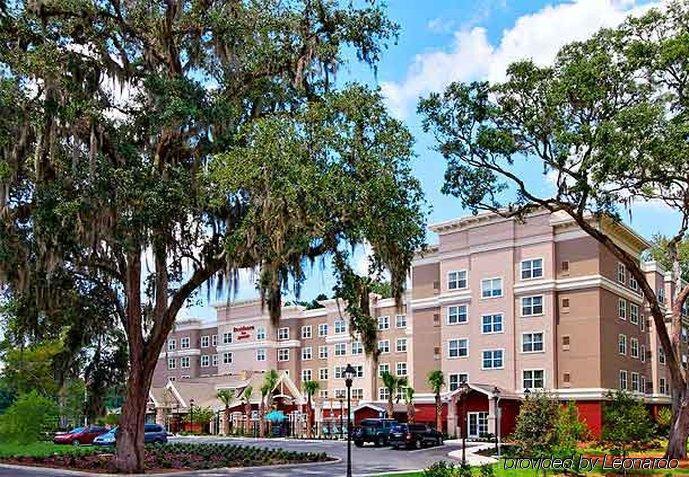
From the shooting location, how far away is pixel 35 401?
2967 centimetres

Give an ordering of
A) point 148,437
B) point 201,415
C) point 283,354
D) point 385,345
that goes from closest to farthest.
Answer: point 148,437 → point 385,345 → point 201,415 → point 283,354

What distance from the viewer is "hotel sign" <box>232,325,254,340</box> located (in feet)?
263

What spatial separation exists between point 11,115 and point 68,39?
3372 millimetres

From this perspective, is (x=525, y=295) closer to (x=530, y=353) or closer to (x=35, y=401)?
(x=530, y=353)

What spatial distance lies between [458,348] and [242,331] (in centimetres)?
3145

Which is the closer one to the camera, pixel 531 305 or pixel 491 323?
pixel 531 305

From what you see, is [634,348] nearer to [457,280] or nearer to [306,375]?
[457,280]

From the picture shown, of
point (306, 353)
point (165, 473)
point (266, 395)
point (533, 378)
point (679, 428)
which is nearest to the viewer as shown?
point (165, 473)

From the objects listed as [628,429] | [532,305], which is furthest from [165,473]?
[532,305]

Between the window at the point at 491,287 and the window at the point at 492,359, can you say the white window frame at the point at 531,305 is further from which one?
the window at the point at 492,359

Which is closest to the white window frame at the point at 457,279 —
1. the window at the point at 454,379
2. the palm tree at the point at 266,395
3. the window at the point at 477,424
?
the window at the point at 454,379

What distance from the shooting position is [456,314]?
55438 mm

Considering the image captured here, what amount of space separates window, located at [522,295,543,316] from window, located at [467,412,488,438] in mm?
6823

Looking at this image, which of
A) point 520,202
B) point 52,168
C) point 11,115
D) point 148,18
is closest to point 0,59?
point 11,115
